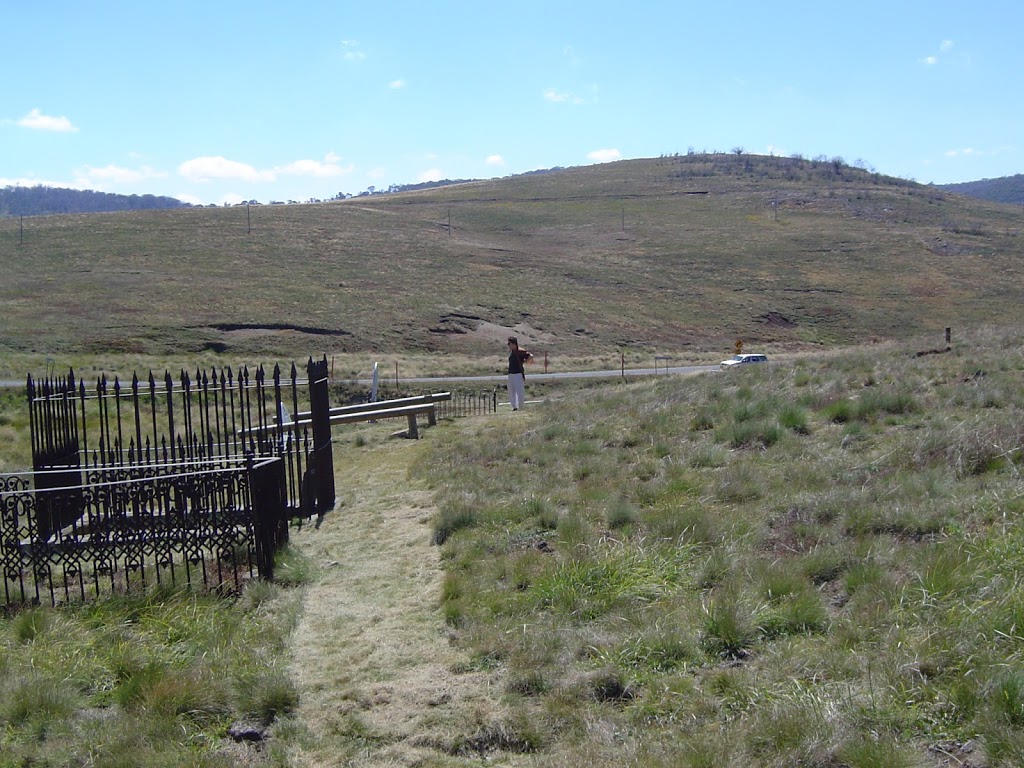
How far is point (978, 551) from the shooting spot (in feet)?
17.3

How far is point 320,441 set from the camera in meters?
9.88

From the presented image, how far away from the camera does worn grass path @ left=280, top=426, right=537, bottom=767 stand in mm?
4324

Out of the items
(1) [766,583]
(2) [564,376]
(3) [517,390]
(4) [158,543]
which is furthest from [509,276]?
(1) [766,583]

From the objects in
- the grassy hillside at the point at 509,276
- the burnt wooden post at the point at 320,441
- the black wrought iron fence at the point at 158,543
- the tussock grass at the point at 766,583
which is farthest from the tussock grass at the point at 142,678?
the grassy hillside at the point at 509,276

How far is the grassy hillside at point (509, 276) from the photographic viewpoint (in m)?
47.9

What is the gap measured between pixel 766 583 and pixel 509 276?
6025 cm

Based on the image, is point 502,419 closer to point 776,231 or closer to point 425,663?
point 425,663

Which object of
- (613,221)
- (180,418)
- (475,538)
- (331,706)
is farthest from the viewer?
(613,221)

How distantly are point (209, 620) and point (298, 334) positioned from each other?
41.3m

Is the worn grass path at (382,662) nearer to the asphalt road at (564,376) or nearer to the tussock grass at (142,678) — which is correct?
the tussock grass at (142,678)

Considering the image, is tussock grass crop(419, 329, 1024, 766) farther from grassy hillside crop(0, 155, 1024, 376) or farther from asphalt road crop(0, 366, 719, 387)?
grassy hillside crop(0, 155, 1024, 376)

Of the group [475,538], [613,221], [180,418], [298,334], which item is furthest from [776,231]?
[475,538]

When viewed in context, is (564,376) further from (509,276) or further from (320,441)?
(509,276)

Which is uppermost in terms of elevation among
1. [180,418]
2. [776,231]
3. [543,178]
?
[543,178]
